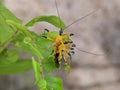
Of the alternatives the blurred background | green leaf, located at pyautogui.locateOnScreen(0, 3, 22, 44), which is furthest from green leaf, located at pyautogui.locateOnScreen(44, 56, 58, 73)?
the blurred background

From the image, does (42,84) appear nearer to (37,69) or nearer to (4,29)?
(37,69)

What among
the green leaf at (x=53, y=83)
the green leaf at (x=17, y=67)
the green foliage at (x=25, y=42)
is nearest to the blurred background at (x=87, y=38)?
the green leaf at (x=17, y=67)

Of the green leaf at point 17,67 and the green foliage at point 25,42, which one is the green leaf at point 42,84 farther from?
the green leaf at point 17,67

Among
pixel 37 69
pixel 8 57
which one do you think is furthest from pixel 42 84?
pixel 8 57

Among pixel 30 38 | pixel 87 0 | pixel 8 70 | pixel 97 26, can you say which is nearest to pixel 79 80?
pixel 97 26

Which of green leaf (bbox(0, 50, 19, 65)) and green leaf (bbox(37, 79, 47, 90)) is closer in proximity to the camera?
green leaf (bbox(37, 79, 47, 90))

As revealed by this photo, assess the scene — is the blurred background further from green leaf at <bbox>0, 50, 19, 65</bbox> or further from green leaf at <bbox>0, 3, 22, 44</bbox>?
green leaf at <bbox>0, 3, 22, 44</bbox>

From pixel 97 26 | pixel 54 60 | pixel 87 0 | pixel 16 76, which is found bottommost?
pixel 54 60

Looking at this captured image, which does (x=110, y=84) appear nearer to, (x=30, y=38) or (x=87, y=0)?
(x=87, y=0)
